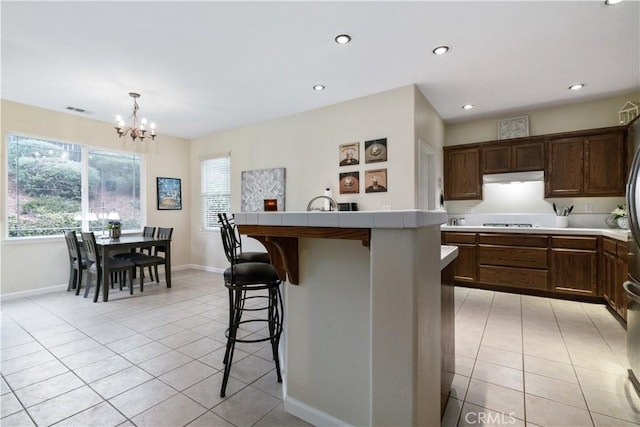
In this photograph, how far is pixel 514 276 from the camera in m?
3.97

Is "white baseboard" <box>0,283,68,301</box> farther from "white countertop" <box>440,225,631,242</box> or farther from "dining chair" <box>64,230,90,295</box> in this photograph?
"white countertop" <box>440,225,631,242</box>

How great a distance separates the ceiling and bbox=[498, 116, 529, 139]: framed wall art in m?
0.20

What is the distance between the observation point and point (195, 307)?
357 centimetres

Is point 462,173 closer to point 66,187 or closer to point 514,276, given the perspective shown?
point 514,276

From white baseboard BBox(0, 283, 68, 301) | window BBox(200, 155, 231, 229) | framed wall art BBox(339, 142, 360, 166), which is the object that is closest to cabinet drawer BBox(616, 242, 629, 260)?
framed wall art BBox(339, 142, 360, 166)

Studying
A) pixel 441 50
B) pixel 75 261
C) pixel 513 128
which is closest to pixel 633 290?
pixel 441 50

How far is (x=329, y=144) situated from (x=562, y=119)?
135 inches

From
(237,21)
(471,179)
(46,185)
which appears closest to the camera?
(237,21)

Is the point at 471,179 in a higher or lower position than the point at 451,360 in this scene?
higher

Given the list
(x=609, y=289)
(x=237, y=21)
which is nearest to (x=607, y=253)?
(x=609, y=289)

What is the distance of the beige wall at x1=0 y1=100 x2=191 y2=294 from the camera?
3996 millimetres

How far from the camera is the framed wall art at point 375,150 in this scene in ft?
12.1

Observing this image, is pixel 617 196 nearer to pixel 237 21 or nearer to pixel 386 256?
pixel 386 256

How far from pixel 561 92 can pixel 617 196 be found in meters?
1.57
